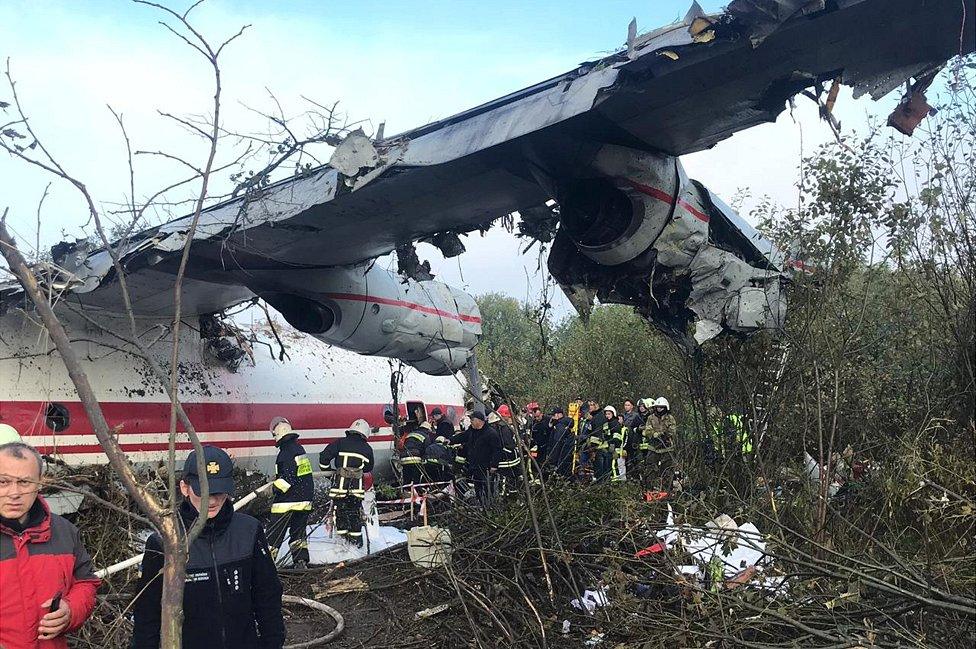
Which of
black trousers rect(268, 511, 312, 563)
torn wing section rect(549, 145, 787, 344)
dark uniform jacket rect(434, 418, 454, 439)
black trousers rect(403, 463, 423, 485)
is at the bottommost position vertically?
black trousers rect(268, 511, 312, 563)

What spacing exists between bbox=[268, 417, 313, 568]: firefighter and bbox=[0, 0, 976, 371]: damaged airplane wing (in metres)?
1.43

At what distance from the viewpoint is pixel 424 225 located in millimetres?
7191

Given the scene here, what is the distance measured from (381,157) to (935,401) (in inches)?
253

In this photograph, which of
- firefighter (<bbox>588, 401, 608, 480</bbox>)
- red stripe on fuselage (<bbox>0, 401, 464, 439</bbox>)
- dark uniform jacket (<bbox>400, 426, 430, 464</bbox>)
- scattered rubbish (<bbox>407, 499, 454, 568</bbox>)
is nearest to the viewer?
scattered rubbish (<bbox>407, 499, 454, 568</bbox>)

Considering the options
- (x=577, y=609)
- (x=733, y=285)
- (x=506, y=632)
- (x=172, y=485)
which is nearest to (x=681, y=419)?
(x=733, y=285)

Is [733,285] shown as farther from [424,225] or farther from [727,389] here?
[424,225]

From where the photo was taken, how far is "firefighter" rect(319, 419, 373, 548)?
347 inches

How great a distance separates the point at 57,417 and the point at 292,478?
2.46 metres

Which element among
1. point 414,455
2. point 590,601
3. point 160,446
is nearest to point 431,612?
point 590,601

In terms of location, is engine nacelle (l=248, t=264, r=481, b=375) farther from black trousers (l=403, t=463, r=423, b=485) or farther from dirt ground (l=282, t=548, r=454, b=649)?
dirt ground (l=282, t=548, r=454, b=649)

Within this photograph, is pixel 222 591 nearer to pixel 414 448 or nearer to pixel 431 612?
pixel 431 612

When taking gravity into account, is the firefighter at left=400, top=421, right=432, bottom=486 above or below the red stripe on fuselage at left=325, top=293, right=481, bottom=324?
below

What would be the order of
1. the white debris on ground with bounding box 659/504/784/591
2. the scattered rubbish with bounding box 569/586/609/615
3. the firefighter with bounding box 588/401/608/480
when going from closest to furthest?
1. the white debris on ground with bounding box 659/504/784/591
2. the scattered rubbish with bounding box 569/586/609/615
3. the firefighter with bounding box 588/401/608/480

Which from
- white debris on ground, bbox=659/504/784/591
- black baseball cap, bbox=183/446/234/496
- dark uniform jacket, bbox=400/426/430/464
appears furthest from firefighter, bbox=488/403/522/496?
black baseball cap, bbox=183/446/234/496
